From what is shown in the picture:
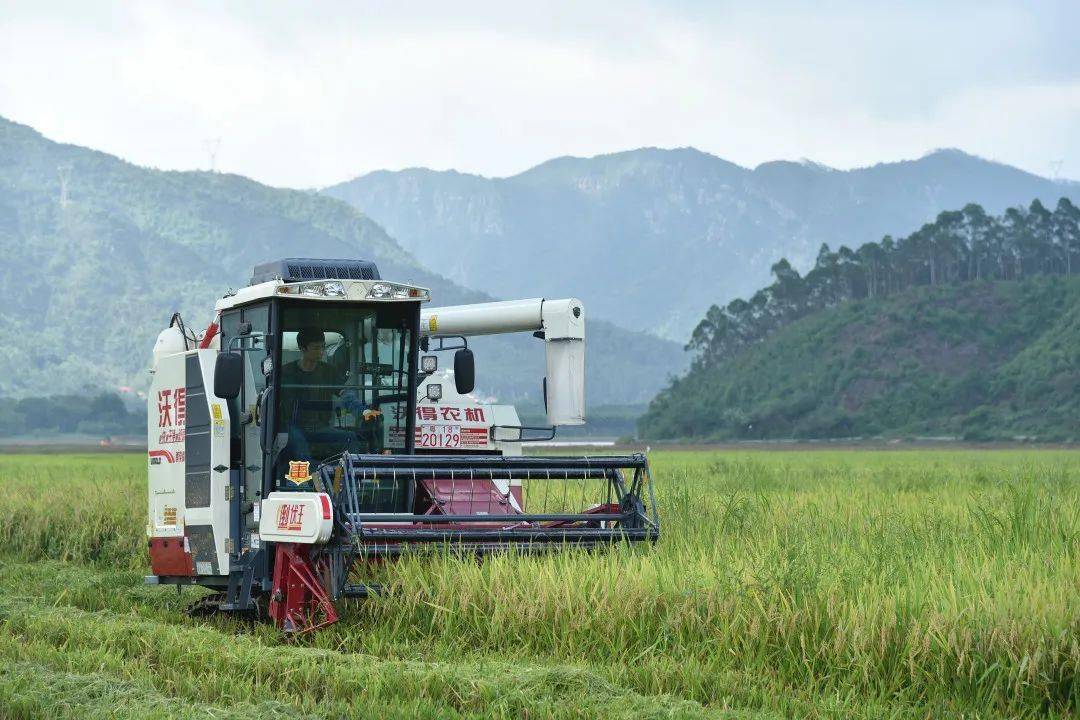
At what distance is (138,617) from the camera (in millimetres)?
12336

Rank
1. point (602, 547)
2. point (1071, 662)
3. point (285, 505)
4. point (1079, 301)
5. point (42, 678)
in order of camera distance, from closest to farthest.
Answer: point (1071, 662) < point (42, 678) < point (285, 505) < point (602, 547) < point (1079, 301)

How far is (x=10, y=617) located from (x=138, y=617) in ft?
3.52

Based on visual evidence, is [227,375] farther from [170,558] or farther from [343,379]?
[170,558]

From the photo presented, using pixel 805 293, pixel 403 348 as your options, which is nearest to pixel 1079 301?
pixel 805 293

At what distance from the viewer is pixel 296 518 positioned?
10938 mm

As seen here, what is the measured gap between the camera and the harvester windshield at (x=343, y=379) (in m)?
12.4

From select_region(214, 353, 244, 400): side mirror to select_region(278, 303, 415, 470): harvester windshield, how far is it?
80 centimetres

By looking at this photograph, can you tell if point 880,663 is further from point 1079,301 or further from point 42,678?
point 1079,301

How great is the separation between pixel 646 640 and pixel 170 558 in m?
5.36

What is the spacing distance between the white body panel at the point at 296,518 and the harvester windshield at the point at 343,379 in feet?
3.73

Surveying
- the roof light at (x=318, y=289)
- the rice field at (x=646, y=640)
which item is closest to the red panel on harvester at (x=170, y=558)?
the rice field at (x=646, y=640)

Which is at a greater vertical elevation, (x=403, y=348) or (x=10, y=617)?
(x=403, y=348)

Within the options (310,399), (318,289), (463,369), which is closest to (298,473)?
(310,399)

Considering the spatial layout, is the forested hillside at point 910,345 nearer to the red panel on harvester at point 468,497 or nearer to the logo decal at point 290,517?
the red panel on harvester at point 468,497
